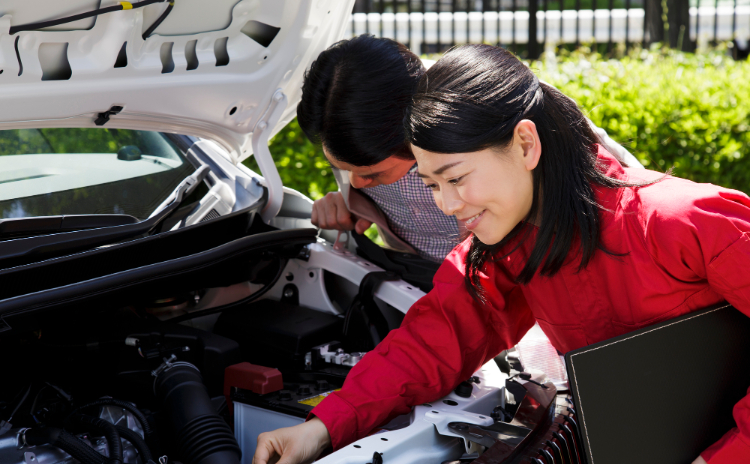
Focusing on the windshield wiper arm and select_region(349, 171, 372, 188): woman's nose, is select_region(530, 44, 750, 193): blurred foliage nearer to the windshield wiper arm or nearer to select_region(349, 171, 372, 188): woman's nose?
select_region(349, 171, 372, 188): woman's nose

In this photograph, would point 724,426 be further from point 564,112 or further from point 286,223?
point 286,223

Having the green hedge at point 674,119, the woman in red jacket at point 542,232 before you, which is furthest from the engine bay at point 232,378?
the green hedge at point 674,119

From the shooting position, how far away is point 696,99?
4152 mm

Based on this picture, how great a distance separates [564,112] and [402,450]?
2.21 feet

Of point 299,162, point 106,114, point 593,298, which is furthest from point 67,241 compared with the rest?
point 299,162

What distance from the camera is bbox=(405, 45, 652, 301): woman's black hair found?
1.12m

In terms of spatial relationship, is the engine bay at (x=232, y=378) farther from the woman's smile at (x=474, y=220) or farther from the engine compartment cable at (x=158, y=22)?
the engine compartment cable at (x=158, y=22)

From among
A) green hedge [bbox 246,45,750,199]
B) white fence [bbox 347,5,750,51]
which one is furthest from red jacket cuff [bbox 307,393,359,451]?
white fence [bbox 347,5,750,51]

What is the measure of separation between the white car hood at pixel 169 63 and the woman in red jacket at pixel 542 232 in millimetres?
657

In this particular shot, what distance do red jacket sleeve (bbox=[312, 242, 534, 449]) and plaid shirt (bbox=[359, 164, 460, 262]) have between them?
516 millimetres

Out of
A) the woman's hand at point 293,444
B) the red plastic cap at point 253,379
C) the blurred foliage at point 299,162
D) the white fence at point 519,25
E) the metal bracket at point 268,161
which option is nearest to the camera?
the woman's hand at point 293,444

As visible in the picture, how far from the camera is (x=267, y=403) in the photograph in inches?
57.0

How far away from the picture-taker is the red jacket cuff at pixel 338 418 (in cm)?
130

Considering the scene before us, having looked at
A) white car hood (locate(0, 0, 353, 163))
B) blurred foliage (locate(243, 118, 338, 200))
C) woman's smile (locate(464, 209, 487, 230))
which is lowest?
blurred foliage (locate(243, 118, 338, 200))
